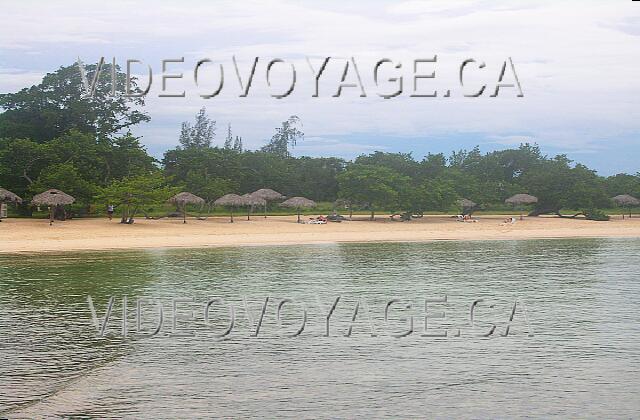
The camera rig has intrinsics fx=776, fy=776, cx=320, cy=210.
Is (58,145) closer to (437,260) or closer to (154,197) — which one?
(154,197)

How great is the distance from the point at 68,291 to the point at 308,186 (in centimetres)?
3919

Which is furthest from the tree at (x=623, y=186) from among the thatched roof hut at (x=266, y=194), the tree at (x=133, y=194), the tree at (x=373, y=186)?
the tree at (x=133, y=194)

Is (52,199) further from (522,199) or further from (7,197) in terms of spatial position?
(522,199)

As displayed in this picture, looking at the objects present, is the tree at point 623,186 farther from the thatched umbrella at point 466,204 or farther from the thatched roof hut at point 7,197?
the thatched roof hut at point 7,197

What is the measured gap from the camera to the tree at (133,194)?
38031 millimetres

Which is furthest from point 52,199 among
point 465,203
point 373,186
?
point 465,203

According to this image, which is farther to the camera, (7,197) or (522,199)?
(522,199)

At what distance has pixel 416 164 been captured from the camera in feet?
191

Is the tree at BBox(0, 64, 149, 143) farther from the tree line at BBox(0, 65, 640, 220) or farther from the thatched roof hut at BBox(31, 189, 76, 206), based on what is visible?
the thatched roof hut at BBox(31, 189, 76, 206)

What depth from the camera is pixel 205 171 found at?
49656 mm

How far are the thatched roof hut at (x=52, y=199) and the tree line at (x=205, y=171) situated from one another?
2.30 metres

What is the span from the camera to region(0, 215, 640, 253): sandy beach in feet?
106

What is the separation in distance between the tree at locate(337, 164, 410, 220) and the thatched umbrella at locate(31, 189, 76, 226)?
1721cm

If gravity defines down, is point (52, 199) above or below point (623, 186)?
below
